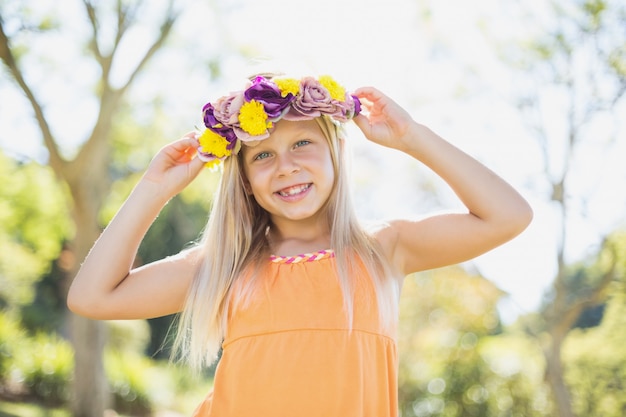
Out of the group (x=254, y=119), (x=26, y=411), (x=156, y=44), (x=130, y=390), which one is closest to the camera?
(x=254, y=119)

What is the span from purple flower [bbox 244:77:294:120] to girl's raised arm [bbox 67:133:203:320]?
52 cm

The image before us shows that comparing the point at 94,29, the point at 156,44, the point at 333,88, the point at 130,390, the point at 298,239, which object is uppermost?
the point at 94,29

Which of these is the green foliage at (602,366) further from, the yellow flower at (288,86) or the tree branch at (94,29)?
the tree branch at (94,29)

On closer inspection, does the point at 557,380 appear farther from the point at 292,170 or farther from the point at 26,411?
the point at 26,411

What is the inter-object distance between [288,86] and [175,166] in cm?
54

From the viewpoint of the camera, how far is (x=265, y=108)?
94.8 inches

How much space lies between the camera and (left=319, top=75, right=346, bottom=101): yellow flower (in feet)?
8.06

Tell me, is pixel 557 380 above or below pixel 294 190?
below

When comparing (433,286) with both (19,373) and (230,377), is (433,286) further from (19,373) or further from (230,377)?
(230,377)

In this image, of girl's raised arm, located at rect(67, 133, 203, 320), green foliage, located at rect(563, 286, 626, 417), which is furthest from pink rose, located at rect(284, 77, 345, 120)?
green foliage, located at rect(563, 286, 626, 417)

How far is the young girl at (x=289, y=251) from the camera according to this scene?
7.36 feet

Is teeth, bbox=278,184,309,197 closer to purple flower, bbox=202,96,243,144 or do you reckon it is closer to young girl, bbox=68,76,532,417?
young girl, bbox=68,76,532,417

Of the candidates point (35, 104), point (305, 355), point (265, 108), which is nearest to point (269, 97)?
point (265, 108)

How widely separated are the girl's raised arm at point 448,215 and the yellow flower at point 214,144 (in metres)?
0.49
